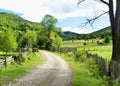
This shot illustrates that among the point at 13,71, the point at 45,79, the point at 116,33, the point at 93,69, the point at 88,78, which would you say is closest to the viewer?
the point at 45,79

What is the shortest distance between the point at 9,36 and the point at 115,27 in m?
19.5

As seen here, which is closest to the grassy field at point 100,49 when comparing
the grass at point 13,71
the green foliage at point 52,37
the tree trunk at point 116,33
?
the grass at point 13,71

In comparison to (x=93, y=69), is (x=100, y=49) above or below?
above

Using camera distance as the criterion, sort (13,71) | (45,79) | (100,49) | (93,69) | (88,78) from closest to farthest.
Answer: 1. (45,79)
2. (88,78)
3. (13,71)
4. (93,69)
5. (100,49)

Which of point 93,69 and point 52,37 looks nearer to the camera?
point 93,69

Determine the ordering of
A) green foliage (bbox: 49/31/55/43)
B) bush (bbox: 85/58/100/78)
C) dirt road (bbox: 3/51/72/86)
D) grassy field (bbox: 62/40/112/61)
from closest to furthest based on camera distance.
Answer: dirt road (bbox: 3/51/72/86) → bush (bbox: 85/58/100/78) → grassy field (bbox: 62/40/112/61) → green foliage (bbox: 49/31/55/43)

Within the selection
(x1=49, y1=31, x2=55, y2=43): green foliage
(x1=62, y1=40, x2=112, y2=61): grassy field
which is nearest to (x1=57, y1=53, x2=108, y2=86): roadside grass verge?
(x1=62, y1=40, x2=112, y2=61): grassy field

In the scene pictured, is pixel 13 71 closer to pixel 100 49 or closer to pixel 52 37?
pixel 100 49

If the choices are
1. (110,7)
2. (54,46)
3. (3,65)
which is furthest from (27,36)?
(110,7)

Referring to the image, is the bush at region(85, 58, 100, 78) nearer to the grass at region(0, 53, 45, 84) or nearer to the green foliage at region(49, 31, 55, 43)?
the grass at region(0, 53, 45, 84)

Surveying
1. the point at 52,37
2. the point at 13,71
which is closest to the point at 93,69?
the point at 13,71

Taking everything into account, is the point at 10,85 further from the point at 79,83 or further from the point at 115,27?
the point at 115,27

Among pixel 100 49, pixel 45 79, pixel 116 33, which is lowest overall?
pixel 45 79

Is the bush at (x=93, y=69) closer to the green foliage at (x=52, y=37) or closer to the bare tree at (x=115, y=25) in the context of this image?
the bare tree at (x=115, y=25)
